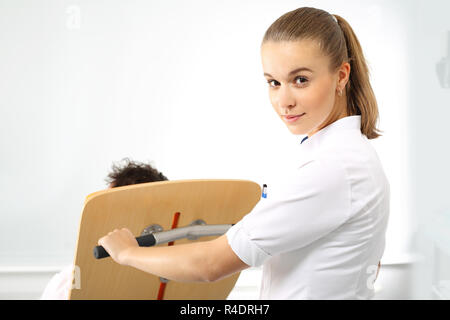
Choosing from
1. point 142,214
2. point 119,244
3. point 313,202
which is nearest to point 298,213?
point 313,202

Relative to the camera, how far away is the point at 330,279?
1138 millimetres

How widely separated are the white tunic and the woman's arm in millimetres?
28

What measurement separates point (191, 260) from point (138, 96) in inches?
73.6

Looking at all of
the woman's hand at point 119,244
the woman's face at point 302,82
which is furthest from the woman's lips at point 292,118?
the woman's hand at point 119,244

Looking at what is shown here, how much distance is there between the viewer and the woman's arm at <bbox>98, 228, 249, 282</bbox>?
110cm

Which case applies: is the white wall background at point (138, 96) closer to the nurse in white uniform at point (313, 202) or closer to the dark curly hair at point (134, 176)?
the dark curly hair at point (134, 176)

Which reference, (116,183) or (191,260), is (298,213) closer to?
(191,260)

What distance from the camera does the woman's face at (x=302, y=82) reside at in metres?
1.14

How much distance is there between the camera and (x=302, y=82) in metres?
1.17

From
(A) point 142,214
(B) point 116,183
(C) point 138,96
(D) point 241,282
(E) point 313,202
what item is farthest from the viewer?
(D) point 241,282

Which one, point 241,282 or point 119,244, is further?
point 241,282

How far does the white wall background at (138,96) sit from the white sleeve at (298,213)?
185 centimetres

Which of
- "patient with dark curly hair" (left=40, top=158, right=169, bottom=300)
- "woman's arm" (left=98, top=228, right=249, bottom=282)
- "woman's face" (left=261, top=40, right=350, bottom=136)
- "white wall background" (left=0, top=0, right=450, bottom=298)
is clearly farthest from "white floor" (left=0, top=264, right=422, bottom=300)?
"woman's face" (left=261, top=40, right=350, bottom=136)
